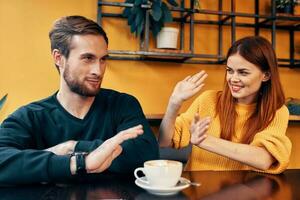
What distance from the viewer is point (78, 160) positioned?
92cm

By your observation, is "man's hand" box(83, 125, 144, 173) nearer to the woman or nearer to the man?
the man

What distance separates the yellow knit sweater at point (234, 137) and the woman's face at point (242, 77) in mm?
84

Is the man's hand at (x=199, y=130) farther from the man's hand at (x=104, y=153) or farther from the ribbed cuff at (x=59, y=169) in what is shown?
the ribbed cuff at (x=59, y=169)

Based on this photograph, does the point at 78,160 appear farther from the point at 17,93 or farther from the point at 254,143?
the point at 17,93

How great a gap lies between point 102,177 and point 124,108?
1.27ft

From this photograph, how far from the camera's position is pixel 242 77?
146cm

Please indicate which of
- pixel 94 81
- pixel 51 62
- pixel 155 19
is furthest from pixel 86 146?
pixel 51 62

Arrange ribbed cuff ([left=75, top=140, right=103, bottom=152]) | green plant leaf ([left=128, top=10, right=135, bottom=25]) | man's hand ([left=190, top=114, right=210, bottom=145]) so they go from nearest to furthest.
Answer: ribbed cuff ([left=75, top=140, right=103, bottom=152]) → man's hand ([left=190, top=114, right=210, bottom=145]) → green plant leaf ([left=128, top=10, right=135, bottom=25])

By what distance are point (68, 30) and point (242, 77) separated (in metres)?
0.74

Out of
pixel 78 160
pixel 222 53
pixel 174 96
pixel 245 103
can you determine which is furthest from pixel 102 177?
pixel 222 53

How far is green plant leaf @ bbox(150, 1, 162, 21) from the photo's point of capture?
196cm

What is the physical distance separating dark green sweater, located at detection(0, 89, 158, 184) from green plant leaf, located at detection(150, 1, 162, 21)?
29.4 inches

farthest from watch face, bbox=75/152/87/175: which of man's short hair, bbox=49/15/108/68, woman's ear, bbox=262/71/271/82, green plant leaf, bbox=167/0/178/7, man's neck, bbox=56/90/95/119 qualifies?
green plant leaf, bbox=167/0/178/7

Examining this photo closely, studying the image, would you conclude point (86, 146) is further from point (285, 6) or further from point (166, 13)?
point (285, 6)
